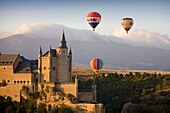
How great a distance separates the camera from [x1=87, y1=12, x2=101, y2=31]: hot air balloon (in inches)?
2367

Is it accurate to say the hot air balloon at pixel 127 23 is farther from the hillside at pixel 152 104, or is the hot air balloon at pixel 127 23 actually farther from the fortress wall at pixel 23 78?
the fortress wall at pixel 23 78

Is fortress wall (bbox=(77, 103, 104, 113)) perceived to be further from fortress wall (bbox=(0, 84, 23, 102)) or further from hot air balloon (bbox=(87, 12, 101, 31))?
hot air balloon (bbox=(87, 12, 101, 31))

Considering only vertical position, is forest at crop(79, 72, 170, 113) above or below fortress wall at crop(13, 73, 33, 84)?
below

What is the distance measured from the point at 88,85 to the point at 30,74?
10.3m

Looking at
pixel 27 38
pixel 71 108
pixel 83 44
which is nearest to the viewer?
pixel 71 108

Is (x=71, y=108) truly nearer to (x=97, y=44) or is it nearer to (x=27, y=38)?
(x=27, y=38)

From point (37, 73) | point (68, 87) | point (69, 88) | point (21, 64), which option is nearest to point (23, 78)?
point (37, 73)

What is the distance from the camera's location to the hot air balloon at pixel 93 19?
60.1m

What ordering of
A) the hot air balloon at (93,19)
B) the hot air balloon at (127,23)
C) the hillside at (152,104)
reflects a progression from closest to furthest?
the hillside at (152,104)
the hot air balloon at (93,19)
the hot air balloon at (127,23)

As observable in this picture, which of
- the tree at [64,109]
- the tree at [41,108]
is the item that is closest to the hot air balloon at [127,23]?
the tree at [64,109]

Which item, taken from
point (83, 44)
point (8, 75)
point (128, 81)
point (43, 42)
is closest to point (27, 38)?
point (43, 42)

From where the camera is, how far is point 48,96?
52719 mm

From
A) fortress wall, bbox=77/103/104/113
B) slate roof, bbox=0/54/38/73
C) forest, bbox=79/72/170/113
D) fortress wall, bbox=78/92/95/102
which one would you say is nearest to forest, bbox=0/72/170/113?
forest, bbox=79/72/170/113

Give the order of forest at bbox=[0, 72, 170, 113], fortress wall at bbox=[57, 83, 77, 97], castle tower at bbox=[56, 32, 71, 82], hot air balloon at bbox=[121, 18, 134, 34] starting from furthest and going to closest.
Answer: hot air balloon at bbox=[121, 18, 134, 34] → castle tower at bbox=[56, 32, 71, 82] → forest at bbox=[0, 72, 170, 113] → fortress wall at bbox=[57, 83, 77, 97]
